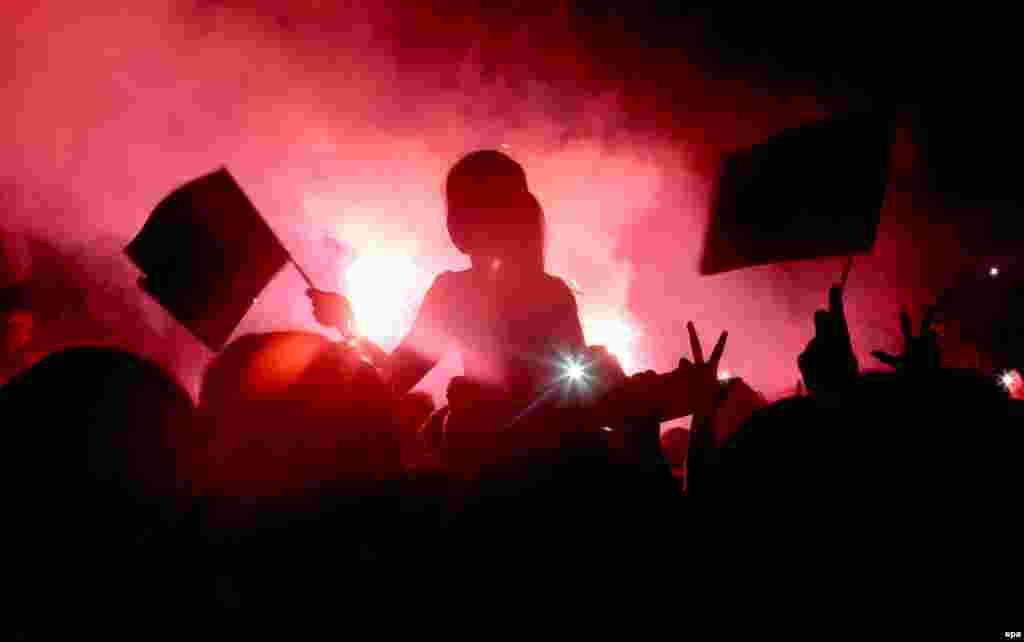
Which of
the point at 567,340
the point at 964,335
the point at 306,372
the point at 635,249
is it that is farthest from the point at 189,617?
the point at 964,335

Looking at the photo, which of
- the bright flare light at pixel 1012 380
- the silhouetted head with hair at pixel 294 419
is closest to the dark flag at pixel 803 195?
the silhouetted head with hair at pixel 294 419

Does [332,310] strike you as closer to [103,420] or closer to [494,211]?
[494,211]

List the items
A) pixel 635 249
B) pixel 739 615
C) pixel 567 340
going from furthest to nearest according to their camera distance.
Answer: pixel 635 249 → pixel 567 340 → pixel 739 615

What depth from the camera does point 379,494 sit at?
1.78 meters

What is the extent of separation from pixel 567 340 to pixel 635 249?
8513 mm

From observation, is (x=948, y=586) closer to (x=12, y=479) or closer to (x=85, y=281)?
(x=12, y=479)

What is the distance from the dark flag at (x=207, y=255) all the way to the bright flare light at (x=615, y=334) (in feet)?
30.4

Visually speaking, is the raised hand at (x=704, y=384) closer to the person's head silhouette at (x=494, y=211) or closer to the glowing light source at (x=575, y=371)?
the glowing light source at (x=575, y=371)

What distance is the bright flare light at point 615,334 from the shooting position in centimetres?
1160

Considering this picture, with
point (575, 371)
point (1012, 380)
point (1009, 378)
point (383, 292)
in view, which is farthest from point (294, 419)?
point (1009, 378)

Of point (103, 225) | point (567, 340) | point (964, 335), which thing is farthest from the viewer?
point (964, 335)

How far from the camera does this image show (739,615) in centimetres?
165

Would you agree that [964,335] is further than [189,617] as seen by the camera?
Yes

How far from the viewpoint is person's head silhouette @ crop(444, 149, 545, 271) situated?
2689mm
